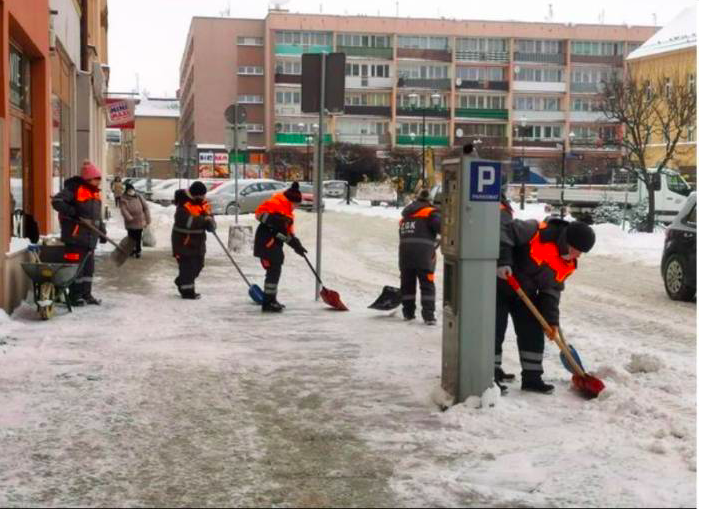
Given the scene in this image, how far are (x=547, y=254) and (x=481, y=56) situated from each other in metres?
91.3

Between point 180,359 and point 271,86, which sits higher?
point 271,86

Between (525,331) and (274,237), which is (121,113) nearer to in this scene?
(274,237)

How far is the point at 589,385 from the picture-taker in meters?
6.98

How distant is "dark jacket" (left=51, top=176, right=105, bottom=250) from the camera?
37.5 ft

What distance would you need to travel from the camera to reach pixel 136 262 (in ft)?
58.3

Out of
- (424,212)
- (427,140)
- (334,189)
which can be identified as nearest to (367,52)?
(427,140)

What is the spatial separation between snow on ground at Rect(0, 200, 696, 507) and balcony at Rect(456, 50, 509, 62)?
284 feet

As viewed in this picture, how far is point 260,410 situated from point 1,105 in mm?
5144

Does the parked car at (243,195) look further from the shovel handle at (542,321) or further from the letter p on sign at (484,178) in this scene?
the letter p on sign at (484,178)

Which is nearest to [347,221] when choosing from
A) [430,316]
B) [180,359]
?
[430,316]

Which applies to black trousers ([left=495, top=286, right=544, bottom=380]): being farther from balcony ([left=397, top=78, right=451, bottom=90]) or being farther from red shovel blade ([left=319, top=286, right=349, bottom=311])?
balcony ([left=397, top=78, right=451, bottom=90])

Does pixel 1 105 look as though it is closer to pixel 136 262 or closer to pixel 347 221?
pixel 136 262

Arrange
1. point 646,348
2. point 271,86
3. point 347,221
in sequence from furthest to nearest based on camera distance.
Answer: point 271,86 → point 347,221 → point 646,348

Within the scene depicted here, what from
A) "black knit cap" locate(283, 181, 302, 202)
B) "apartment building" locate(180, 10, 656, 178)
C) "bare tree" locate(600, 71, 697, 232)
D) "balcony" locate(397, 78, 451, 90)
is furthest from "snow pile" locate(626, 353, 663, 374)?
"balcony" locate(397, 78, 451, 90)
